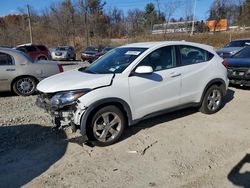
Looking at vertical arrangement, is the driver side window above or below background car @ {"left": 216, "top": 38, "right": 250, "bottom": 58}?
above

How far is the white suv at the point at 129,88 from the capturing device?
511 centimetres

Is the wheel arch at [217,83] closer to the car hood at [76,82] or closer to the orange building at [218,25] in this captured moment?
the car hood at [76,82]

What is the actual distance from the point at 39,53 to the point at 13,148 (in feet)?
61.4

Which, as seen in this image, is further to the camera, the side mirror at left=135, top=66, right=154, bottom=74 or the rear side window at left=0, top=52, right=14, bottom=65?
Result: the rear side window at left=0, top=52, right=14, bottom=65

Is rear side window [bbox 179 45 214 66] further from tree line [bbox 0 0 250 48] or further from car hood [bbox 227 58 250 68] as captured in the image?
tree line [bbox 0 0 250 48]

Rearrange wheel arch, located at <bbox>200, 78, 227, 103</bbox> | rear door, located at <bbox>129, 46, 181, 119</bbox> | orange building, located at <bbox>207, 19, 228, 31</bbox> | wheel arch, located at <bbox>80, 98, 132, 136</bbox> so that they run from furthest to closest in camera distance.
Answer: orange building, located at <bbox>207, 19, 228, 31</bbox> < wheel arch, located at <bbox>200, 78, 227, 103</bbox> < rear door, located at <bbox>129, 46, 181, 119</bbox> < wheel arch, located at <bbox>80, 98, 132, 136</bbox>

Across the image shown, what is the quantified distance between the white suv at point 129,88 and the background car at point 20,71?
378 cm

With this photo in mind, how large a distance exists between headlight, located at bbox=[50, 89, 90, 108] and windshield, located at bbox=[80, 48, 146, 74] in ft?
2.72

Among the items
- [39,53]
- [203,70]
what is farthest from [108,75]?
[39,53]

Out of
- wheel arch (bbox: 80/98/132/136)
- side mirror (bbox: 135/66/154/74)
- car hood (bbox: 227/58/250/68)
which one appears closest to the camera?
wheel arch (bbox: 80/98/132/136)

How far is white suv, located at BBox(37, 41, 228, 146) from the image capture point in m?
5.11

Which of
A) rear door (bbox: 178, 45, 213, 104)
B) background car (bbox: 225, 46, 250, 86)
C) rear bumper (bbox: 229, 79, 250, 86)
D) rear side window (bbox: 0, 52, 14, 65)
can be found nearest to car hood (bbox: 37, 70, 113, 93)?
rear door (bbox: 178, 45, 213, 104)

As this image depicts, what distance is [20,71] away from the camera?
938 cm

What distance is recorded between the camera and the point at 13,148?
533 centimetres
